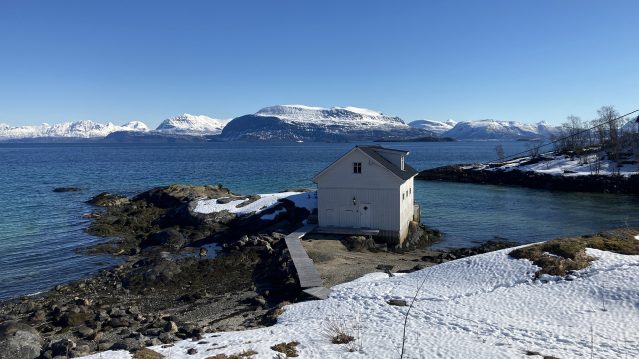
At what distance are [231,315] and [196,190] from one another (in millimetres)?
33535

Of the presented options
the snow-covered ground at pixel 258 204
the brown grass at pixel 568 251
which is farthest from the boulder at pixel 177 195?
the brown grass at pixel 568 251

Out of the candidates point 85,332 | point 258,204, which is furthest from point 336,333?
point 258,204

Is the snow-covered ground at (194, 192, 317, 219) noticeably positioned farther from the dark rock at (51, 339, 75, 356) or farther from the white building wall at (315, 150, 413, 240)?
the dark rock at (51, 339, 75, 356)

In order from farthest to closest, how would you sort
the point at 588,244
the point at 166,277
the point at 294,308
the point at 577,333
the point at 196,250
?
the point at 196,250 → the point at 166,277 → the point at 588,244 → the point at 294,308 → the point at 577,333

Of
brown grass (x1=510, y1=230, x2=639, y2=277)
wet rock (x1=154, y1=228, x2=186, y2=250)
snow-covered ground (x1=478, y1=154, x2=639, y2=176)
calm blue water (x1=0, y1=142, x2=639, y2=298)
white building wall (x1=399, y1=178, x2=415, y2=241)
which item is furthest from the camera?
snow-covered ground (x1=478, y1=154, x2=639, y2=176)

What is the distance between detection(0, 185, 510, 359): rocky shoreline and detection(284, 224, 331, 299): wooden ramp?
17.7 inches

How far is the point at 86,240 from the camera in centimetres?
3578

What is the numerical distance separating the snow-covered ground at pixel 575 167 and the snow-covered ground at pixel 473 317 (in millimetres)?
56380

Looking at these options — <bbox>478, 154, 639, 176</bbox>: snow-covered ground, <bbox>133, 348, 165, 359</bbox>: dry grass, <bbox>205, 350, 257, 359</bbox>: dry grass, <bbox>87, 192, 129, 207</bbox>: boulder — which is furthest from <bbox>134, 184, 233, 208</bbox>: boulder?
<bbox>478, 154, 639, 176</bbox>: snow-covered ground

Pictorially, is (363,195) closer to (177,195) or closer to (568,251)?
(568,251)

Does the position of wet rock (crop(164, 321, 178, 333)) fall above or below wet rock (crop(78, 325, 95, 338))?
above

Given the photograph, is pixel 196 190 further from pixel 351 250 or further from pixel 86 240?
pixel 351 250

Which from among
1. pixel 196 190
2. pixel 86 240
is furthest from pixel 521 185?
pixel 86 240

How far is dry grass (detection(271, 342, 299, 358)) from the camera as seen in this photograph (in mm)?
13645
